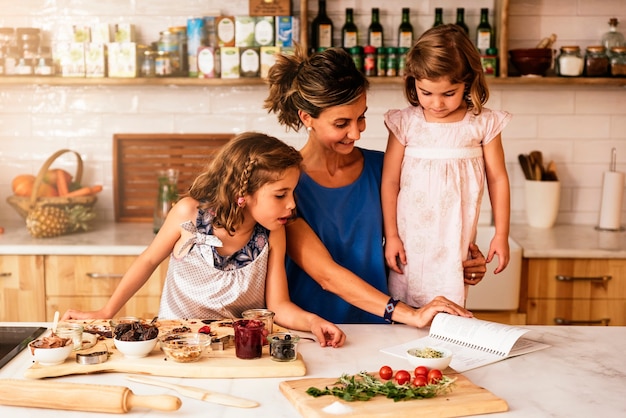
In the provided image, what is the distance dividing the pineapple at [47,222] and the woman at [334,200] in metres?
1.60

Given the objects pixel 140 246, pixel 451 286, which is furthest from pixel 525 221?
pixel 140 246

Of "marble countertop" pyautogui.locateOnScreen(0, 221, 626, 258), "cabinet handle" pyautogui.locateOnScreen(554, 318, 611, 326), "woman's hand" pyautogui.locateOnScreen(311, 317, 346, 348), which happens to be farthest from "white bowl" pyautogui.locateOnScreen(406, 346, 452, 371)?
"cabinet handle" pyautogui.locateOnScreen(554, 318, 611, 326)

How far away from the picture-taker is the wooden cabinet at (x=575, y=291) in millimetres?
3764

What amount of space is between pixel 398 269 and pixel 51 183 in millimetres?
2020

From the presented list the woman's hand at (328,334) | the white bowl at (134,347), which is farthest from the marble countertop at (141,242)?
the white bowl at (134,347)

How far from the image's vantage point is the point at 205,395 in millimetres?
1816

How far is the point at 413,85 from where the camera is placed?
2.98m

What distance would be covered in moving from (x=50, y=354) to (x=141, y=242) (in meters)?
1.90

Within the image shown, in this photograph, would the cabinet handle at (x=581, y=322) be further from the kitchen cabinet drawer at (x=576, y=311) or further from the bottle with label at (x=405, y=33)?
the bottle with label at (x=405, y=33)

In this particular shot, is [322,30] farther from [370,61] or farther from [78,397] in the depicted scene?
[78,397]

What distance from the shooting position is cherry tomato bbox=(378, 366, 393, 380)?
1924mm

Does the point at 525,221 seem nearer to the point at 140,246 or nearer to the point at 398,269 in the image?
the point at 398,269

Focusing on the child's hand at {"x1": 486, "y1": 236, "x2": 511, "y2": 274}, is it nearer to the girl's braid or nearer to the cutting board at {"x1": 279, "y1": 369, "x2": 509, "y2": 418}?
the girl's braid

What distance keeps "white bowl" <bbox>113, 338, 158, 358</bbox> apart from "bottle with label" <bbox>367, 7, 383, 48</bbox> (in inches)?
99.8
